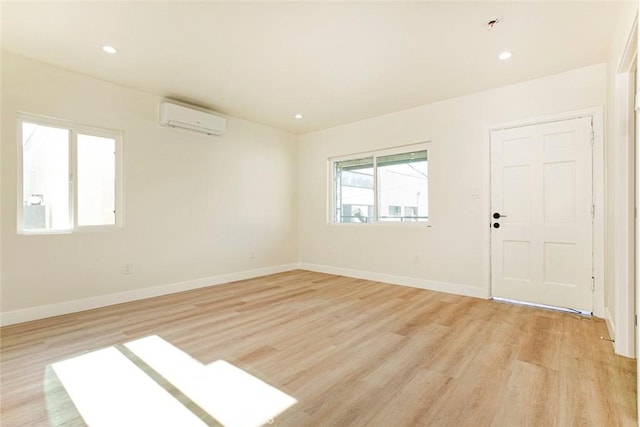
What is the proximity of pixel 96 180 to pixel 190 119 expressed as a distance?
4.48ft

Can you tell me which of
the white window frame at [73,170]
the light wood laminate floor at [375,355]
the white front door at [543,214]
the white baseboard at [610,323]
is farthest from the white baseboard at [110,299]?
the white baseboard at [610,323]

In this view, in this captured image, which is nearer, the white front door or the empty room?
the empty room

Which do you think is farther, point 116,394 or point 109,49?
point 109,49

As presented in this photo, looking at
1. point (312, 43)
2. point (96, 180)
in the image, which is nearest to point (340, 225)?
point (312, 43)

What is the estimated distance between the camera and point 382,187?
4.97m

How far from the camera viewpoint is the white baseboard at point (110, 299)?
2.95 metres

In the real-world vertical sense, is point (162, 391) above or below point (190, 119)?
below

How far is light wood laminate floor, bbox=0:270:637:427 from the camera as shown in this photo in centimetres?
160

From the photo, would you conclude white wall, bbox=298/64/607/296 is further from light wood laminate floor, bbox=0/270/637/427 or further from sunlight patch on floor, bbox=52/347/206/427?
sunlight patch on floor, bbox=52/347/206/427

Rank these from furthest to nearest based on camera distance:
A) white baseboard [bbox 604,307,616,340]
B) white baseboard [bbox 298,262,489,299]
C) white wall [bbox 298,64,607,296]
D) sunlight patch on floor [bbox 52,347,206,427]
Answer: white baseboard [bbox 298,262,489,299]
white wall [bbox 298,64,607,296]
white baseboard [bbox 604,307,616,340]
sunlight patch on floor [bbox 52,347,206,427]

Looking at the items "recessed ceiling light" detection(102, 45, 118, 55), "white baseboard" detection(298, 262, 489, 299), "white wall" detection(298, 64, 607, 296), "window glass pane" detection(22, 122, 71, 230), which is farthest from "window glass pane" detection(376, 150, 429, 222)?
"window glass pane" detection(22, 122, 71, 230)

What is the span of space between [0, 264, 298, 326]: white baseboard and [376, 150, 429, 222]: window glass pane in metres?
2.51

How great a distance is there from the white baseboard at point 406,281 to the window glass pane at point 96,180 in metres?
3.35

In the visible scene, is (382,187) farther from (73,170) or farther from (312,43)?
(73,170)
